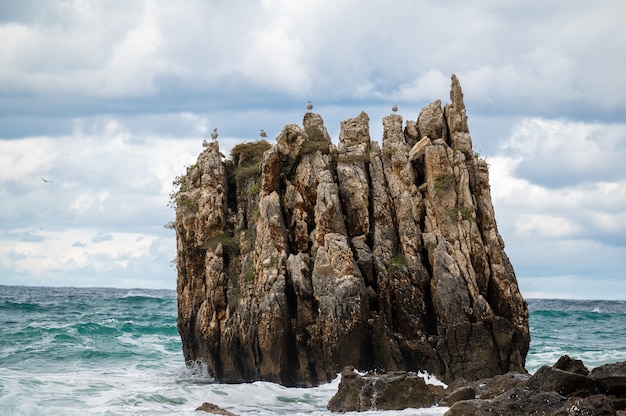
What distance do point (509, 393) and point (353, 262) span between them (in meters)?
8.99

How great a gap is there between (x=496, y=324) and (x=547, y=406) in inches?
329

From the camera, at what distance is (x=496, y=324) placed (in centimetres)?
2686

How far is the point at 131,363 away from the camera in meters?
38.7

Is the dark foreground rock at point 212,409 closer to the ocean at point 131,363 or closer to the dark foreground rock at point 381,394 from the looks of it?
the ocean at point 131,363

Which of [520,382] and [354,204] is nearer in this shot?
[520,382]

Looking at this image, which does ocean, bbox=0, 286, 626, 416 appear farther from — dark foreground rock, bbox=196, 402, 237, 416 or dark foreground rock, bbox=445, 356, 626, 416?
dark foreground rock, bbox=445, 356, 626, 416

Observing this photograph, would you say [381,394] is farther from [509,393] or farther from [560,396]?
[560,396]

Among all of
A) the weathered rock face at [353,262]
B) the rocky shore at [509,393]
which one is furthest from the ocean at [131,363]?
the weathered rock face at [353,262]

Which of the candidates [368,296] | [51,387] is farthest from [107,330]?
[368,296]

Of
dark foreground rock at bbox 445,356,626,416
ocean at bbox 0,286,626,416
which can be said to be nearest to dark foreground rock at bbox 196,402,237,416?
ocean at bbox 0,286,626,416

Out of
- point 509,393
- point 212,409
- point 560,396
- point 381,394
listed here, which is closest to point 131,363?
point 212,409

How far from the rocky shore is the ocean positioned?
29.3 inches

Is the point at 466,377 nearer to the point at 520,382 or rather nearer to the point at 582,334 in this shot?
the point at 520,382

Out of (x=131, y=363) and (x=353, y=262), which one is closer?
(x=353, y=262)
